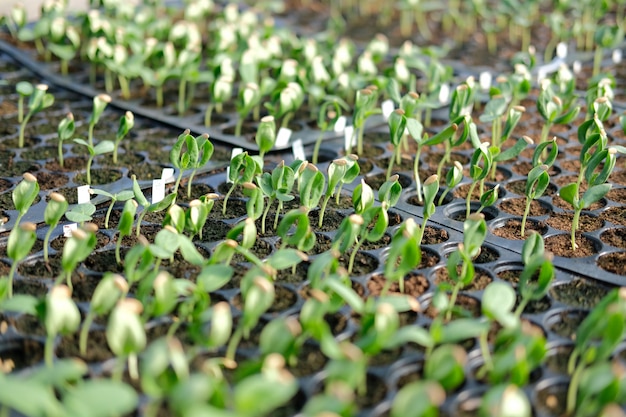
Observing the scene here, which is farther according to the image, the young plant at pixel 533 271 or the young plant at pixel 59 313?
the young plant at pixel 533 271

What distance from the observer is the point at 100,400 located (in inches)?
Result: 28.5

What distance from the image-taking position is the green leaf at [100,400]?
0.72 m

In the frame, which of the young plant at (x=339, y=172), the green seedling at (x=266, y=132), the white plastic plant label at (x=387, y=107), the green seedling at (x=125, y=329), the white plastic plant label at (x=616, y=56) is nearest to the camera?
the green seedling at (x=125, y=329)

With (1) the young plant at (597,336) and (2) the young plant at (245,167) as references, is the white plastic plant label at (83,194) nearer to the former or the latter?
(2) the young plant at (245,167)

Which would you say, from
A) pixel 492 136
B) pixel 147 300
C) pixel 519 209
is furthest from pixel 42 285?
pixel 492 136

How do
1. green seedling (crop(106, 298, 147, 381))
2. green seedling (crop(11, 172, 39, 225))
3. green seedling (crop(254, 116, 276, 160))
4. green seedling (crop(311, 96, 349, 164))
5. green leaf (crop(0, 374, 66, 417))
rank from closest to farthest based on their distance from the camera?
green leaf (crop(0, 374, 66, 417)) < green seedling (crop(106, 298, 147, 381)) < green seedling (crop(11, 172, 39, 225)) < green seedling (crop(254, 116, 276, 160)) < green seedling (crop(311, 96, 349, 164))

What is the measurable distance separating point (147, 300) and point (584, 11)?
206 centimetres

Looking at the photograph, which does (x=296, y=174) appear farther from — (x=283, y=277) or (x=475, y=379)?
(x=475, y=379)

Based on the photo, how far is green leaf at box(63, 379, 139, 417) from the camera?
0.72 m

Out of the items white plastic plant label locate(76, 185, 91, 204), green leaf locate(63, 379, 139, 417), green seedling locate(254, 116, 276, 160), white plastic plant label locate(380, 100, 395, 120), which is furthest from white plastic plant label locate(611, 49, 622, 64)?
green leaf locate(63, 379, 139, 417)

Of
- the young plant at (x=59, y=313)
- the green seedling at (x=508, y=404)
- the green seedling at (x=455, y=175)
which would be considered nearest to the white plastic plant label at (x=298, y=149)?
the green seedling at (x=455, y=175)

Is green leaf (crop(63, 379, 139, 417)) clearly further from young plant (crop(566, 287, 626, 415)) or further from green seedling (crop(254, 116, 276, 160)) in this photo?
green seedling (crop(254, 116, 276, 160))

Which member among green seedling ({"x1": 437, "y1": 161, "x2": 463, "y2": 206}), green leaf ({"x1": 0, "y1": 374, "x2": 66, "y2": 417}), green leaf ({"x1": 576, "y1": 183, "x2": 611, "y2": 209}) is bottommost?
→ green seedling ({"x1": 437, "y1": 161, "x2": 463, "y2": 206})

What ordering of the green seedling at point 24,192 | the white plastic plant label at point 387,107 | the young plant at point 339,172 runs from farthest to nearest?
the white plastic plant label at point 387,107
the young plant at point 339,172
the green seedling at point 24,192
